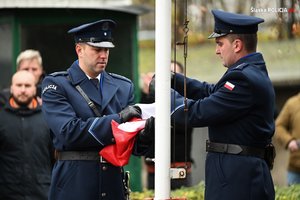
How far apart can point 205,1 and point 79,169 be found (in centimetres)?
612

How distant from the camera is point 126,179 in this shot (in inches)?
294

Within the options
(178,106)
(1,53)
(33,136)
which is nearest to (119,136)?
(178,106)

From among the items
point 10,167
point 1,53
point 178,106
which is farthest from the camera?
point 1,53

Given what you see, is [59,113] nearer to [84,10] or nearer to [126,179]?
[126,179]

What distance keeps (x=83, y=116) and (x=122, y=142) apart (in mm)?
472

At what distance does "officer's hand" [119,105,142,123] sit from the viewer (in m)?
6.74

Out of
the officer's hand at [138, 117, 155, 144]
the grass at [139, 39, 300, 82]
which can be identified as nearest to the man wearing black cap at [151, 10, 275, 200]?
the officer's hand at [138, 117, 155, 144]

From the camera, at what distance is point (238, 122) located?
665cm

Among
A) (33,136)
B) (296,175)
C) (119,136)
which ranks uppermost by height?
(119,136)

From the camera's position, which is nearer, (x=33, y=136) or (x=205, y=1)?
(x=33, y=136)

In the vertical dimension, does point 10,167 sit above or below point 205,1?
below

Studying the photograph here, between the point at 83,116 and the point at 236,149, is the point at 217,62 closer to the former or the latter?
the point at 83,116

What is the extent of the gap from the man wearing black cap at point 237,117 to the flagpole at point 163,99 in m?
0.46

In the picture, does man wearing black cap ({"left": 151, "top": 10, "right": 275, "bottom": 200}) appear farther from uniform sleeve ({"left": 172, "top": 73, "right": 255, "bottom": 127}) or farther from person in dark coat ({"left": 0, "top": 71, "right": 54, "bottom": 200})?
person in dark coat ({"left": 0, "top": 71, "right": 54, "bottom": 200})
